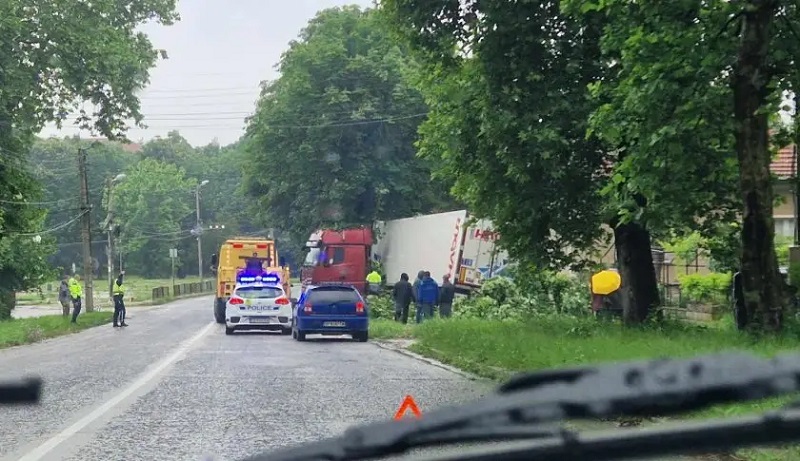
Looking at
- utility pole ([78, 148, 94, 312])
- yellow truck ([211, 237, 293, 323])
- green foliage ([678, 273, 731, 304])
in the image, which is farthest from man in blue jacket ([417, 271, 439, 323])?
utility pole ([78, 148, 94, 312])

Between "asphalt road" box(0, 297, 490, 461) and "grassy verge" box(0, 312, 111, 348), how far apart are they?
4.09 metres

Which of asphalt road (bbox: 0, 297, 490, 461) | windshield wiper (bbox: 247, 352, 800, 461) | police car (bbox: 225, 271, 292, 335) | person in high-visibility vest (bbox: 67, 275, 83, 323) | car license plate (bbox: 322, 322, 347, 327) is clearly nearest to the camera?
windshield wiper (bbox: 247, 352, 800, 461)

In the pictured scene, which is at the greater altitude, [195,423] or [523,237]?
[523,237]

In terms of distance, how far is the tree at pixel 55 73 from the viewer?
3178 centimetres

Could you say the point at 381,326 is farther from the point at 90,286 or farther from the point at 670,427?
the point at 670,427

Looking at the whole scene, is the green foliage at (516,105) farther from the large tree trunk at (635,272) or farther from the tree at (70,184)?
the tree at (70,184)

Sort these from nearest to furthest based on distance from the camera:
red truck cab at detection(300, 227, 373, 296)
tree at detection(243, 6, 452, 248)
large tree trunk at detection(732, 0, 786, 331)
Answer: large tree trunk at detection(732, 0, 786, 331), red truck cab at detection(300, 227, 373, 296), tree at detection(243, 6, 452, 248)

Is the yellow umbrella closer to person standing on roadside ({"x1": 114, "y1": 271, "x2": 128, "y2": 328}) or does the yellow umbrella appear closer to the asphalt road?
the asphalt road

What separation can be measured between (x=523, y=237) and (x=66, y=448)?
12.9 meters

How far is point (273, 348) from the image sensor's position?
23266mm

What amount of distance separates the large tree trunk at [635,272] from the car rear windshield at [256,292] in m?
11.0

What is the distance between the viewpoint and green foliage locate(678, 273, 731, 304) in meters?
27.0

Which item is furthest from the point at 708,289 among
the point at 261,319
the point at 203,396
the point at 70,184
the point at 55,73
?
the point at 70,184

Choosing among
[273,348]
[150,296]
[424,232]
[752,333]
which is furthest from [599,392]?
[150,296]
